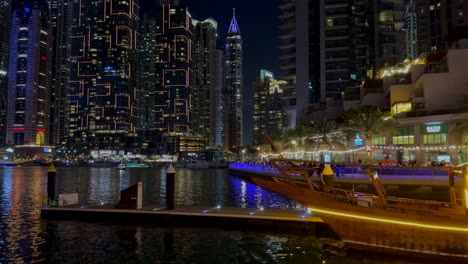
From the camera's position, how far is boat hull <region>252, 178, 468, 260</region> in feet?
61.5

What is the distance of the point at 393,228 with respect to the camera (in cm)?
1997

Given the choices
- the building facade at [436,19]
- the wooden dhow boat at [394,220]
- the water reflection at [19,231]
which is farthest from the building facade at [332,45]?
the wooden dhow boat at [394,220]

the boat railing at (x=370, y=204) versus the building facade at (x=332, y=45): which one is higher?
the building facade at (x=332, y=45)

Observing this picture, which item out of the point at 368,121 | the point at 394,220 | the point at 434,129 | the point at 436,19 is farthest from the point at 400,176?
the point at 436,19

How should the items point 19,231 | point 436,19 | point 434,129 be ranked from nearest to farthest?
point 19,231 < point 434,129 < point 436,19

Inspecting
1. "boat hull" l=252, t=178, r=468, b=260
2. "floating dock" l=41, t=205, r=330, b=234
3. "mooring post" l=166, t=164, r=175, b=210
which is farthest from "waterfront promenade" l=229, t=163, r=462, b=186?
"mooring post" l=166, t=164, r=175, b=210

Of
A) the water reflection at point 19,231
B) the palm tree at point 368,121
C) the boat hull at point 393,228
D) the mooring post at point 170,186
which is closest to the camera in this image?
the boat hull at point 393,228

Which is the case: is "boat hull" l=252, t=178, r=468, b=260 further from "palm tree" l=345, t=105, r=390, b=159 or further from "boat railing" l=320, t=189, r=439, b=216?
Result: "palm tree" l=345, t=105, r=390, b=159

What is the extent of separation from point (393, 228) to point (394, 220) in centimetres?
41

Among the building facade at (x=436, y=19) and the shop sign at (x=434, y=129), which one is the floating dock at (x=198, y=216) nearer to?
the shop sign at (x=434, y=129)

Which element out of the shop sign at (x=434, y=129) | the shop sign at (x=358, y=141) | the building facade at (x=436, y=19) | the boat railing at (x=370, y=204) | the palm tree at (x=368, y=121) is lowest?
the boat railing at (x=370, y=204)

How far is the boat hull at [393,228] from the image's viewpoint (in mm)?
18734

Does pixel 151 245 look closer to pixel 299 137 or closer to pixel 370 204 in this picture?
pixel 370 204

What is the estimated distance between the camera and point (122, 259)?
64.6ft
